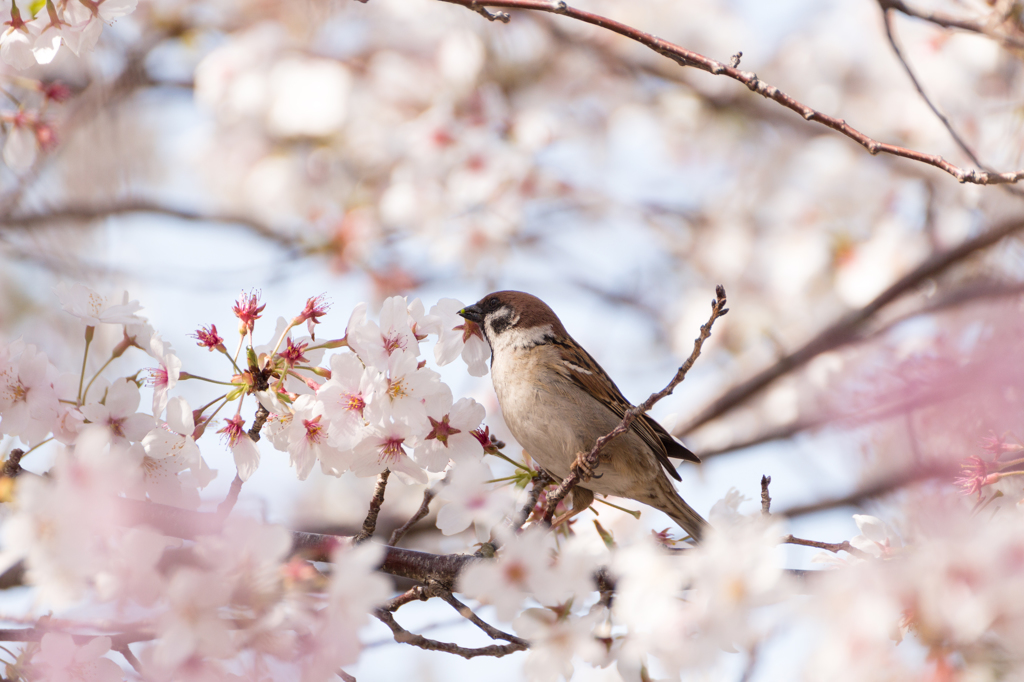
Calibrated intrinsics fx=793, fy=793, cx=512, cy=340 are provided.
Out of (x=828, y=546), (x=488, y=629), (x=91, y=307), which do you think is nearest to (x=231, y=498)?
(x=91, y=307)

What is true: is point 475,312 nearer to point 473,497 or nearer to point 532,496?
point 532,496

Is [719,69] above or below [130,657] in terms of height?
above

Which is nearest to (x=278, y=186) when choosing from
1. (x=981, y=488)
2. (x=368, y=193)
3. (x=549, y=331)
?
(x=368, y=193)

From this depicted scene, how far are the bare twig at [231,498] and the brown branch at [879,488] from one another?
5.84 feet

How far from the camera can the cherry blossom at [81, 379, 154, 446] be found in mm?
2053

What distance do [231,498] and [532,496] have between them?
0.83m

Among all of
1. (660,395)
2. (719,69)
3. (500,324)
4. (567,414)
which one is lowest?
(660,395)

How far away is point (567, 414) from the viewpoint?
10.6ft

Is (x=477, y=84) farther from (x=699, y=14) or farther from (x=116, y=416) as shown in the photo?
(x=116, y=416)

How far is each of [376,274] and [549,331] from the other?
8.87 ft

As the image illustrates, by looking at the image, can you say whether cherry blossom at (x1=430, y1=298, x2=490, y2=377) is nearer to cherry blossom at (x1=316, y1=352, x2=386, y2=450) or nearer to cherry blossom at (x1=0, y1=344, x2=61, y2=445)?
cherry blossom at (x1=316, y1=352, x2=386, y2=450)

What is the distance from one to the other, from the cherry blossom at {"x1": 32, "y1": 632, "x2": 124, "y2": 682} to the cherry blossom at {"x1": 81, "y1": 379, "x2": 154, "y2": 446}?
1.96ft

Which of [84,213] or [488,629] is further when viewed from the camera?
[84,213]

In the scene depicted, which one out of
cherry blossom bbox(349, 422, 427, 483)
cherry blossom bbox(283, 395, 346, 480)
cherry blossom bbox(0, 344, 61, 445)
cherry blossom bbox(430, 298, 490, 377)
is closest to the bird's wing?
cherry blossom bbox(430, 298, 490, 377)
